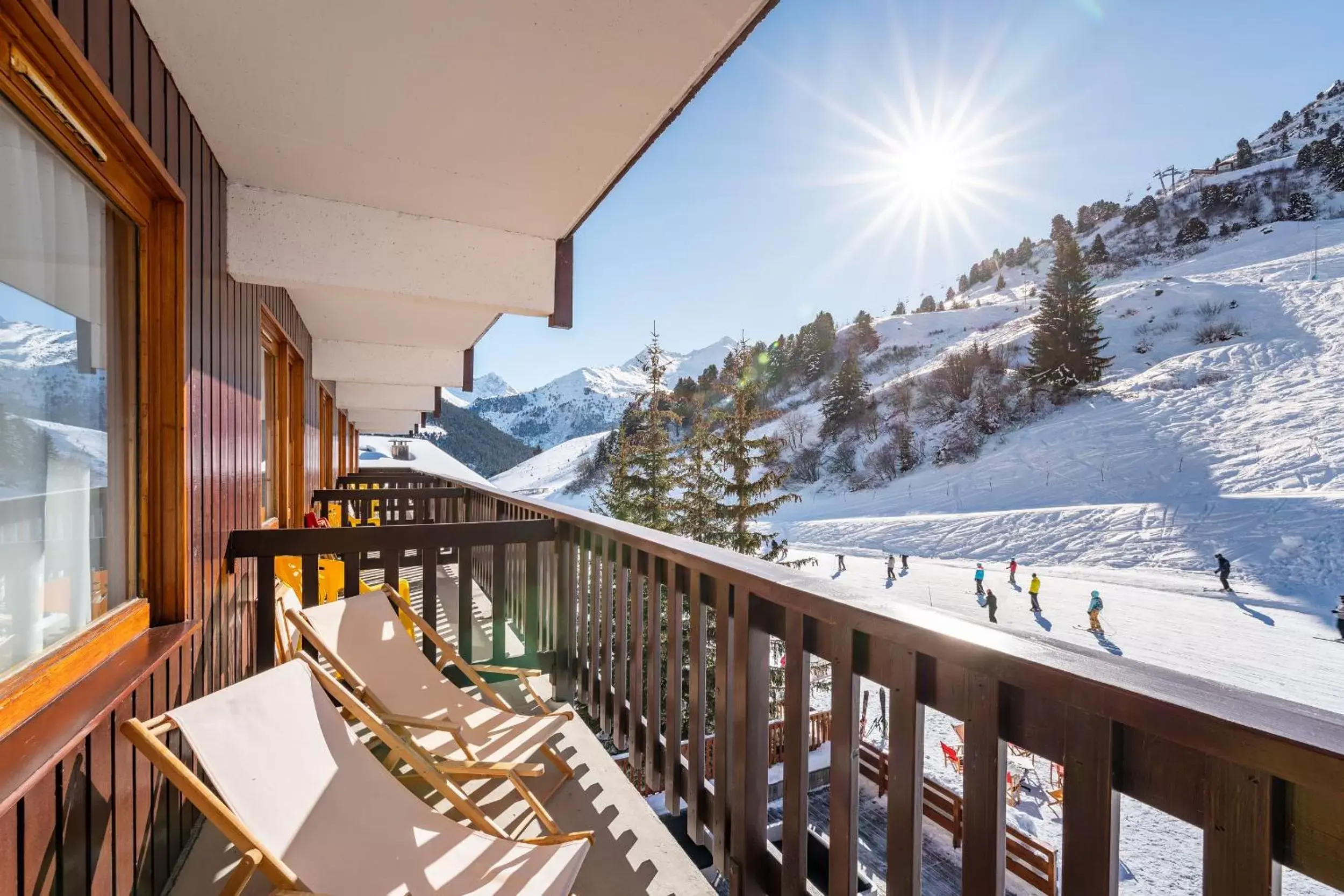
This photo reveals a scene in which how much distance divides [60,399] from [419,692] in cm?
156

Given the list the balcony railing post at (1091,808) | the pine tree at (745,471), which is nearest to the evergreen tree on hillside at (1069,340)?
the pine tree at (745,471)

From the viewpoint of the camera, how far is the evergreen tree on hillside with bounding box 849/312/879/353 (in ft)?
138

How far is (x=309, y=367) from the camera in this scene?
5.39m

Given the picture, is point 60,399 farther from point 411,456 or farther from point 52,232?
point 411,456

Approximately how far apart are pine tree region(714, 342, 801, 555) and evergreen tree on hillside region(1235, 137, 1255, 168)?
56.3 m

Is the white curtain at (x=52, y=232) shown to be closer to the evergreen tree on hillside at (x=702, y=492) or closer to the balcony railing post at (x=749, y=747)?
the balcony railing post at (x=749, y=747)

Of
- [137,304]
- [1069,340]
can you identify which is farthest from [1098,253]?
[137,304]

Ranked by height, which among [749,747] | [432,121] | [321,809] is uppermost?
[432,121]

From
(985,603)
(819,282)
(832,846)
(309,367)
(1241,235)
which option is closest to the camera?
(832,846)

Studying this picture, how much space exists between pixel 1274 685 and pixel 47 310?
1227cm

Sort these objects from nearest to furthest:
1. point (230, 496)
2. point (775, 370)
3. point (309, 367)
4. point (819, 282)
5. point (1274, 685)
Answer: point (230, 496) → point (309, 367) → point (1274, 685) → point (775, 370) → point (819, 282)

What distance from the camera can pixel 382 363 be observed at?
572 centimetres

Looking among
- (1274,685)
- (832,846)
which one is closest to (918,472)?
(1274,685)

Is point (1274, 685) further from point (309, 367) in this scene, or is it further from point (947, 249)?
point (947, 249)
